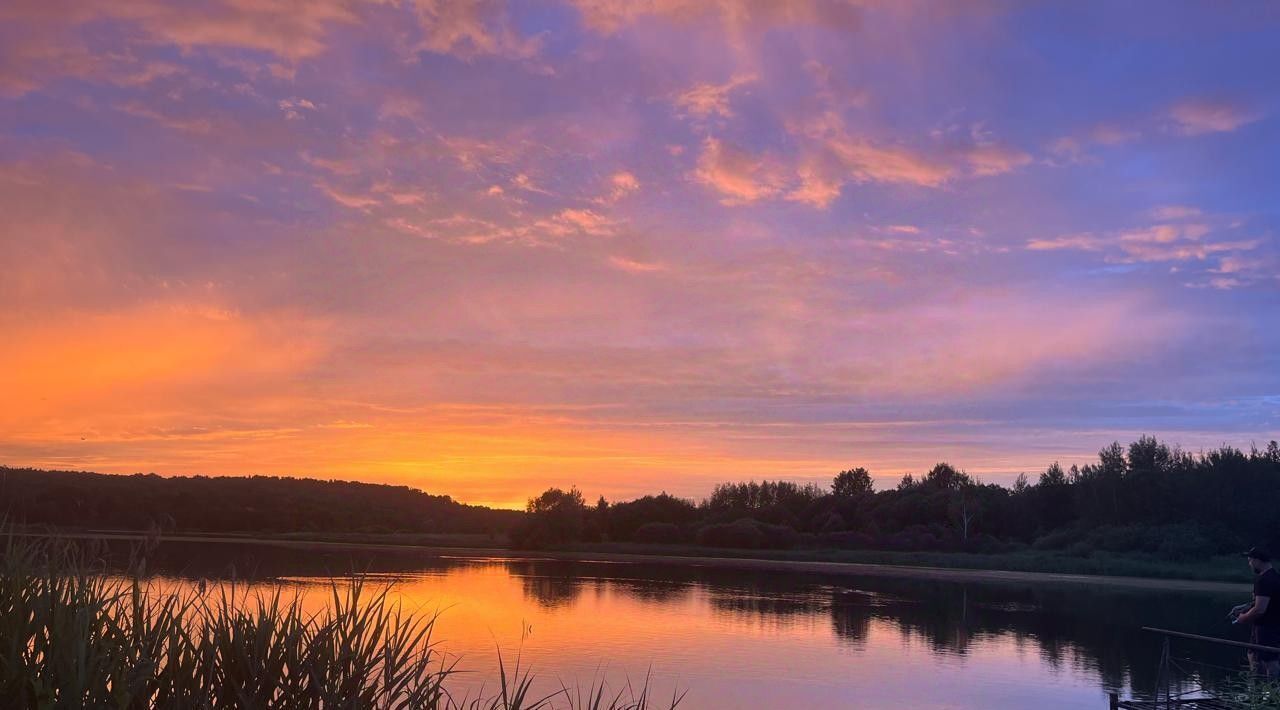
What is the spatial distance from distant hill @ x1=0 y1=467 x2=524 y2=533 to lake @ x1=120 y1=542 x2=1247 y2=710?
33.0 ft

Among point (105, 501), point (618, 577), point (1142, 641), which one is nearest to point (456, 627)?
point (1142, 641)

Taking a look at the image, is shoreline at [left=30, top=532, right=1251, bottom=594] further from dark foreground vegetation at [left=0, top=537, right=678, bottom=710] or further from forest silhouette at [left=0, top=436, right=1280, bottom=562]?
dark foreground vegetation at [left=0, top=537, right=678, bottom=710]

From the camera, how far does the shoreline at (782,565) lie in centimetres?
4538

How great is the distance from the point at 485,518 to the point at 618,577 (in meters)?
54.7

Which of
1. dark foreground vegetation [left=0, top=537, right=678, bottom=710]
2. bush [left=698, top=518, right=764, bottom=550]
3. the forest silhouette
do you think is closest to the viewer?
dark foreground vegetation [left=0, top=537, right=678, bottom=710]

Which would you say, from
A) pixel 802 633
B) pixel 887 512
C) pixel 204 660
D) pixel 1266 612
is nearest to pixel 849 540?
pixel 887 512

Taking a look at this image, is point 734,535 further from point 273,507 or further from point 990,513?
point 273,507

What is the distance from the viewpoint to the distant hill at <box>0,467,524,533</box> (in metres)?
49.7

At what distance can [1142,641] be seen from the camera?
2756cm

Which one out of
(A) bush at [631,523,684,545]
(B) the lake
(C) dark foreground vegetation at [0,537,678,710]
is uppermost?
(C) dark foreground vegetation at [0,537,678,710]

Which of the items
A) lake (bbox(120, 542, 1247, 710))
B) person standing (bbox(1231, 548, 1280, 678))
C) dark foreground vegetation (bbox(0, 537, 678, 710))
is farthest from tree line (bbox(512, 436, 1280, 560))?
dark foreground vegetation (bbox(0, 537, 678, 710))

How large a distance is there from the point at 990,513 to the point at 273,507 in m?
52.7

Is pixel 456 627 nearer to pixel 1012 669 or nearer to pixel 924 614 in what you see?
pixel 1012 669

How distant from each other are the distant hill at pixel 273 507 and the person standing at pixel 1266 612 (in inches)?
1748
